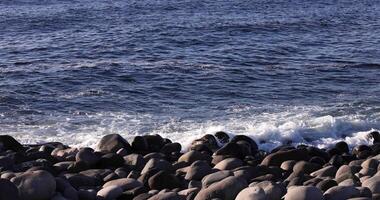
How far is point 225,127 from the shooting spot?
15.2 metres

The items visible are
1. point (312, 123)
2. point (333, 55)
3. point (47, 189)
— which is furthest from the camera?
point (333, 55)

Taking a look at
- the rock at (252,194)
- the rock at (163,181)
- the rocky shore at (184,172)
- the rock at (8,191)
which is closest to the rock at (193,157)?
the rocky shore at (184,172)

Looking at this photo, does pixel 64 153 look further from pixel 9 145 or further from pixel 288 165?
pixel 288 165

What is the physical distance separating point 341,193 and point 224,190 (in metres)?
1.37

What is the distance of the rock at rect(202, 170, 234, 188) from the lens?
9.14m

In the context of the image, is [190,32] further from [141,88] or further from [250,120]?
[250,120]

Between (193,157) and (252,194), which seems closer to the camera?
(252,194)

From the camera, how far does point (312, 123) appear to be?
15234mm

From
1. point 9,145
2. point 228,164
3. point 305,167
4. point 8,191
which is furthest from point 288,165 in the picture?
point 9,145

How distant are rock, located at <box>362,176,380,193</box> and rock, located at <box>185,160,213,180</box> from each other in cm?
227

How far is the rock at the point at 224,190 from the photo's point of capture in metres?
8.28

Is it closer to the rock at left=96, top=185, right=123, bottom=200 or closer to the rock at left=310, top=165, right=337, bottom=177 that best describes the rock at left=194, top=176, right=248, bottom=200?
the rock at left=96, top=185, right=123, bottom=200

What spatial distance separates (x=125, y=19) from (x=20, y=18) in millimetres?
4888

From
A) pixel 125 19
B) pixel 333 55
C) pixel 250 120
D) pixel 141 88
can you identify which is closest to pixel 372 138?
pixel 250 120
